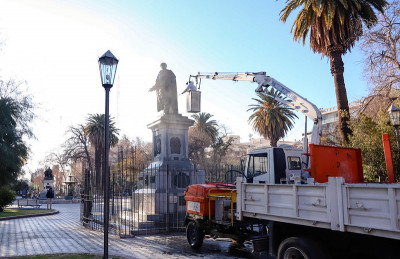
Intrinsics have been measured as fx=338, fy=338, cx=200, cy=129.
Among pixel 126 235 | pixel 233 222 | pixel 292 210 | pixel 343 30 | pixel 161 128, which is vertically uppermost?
pixel 343 30

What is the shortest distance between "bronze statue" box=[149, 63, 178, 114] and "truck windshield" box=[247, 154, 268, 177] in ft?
22.2

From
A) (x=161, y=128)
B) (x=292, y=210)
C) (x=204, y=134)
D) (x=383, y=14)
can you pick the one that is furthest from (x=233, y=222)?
(x=204, y=134)

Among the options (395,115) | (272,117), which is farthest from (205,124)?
(395,115)

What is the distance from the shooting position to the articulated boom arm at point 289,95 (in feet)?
40.4

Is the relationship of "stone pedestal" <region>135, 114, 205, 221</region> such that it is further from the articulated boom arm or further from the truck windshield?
the truck windshield

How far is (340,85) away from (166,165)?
1116cm

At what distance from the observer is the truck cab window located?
35.3ft

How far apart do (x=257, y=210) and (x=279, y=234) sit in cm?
67

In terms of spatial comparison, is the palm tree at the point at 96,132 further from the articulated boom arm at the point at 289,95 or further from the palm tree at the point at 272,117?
the articulated boom arm at the point at 289,95

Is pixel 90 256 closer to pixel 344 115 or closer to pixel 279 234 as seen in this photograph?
pixel 279 234

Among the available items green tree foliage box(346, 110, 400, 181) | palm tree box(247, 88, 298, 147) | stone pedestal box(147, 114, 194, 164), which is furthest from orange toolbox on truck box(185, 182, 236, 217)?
palm tree box(247, 88, 298, 147)

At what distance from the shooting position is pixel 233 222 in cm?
842

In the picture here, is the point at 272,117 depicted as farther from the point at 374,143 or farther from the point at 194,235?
the point at 194,235

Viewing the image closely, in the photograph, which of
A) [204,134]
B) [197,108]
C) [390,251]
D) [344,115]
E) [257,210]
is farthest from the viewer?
[204,134]
